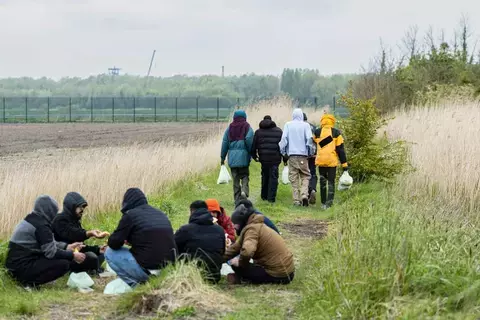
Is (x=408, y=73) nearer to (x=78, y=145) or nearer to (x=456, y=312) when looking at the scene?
(x=78, y=145)

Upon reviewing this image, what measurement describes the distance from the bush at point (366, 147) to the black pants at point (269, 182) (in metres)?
2.28

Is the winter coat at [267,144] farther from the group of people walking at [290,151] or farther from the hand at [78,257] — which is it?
the hand at [78,257]

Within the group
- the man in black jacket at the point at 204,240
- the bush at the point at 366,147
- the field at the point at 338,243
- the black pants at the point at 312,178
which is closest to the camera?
the field at the point at 338,243

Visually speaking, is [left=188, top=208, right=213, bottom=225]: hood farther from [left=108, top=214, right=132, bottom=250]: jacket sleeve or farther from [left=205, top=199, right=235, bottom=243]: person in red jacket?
[left=205, top=199, right=235, bottom=243]: person in red jacket

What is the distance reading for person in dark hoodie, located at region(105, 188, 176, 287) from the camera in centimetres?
1012

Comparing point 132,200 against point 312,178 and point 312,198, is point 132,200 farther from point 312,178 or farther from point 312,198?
point 312,178

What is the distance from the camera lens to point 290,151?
711 inches

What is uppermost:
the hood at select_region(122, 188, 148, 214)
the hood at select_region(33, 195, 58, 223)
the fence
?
the hood at select_region(122, 188, 148, 214)

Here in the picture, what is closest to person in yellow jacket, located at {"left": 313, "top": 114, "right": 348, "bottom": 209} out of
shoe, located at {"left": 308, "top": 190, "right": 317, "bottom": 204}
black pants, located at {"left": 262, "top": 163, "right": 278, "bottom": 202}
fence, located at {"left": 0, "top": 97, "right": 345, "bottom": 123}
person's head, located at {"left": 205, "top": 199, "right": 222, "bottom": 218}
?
shoe, located at {"left": 308, "top": 190, "right": 317, "bottom": 204}

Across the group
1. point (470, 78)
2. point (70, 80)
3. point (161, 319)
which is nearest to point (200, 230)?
point (161, 319)

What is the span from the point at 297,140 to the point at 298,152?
0.24 metres

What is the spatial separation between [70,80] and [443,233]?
12927cm

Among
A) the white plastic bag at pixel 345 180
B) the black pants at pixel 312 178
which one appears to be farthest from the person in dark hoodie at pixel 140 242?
the black pants at pixel 312 178

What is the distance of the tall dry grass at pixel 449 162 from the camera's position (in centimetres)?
1502
